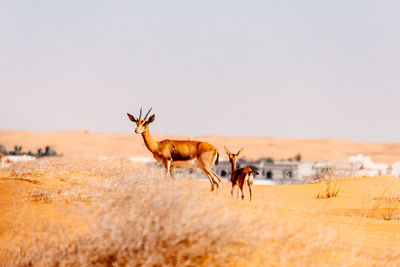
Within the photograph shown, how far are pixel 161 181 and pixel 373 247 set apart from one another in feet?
12.4

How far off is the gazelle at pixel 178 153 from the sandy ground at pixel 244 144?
85.7 meters

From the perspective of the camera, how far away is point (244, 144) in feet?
371

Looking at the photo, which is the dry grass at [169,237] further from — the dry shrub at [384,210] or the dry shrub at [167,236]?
the dry shrub at [384,210]

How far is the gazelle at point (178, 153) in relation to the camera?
11.7 m

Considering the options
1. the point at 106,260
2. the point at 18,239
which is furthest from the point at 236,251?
the point at 18,239

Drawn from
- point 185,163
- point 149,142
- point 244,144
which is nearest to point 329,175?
point 185,163

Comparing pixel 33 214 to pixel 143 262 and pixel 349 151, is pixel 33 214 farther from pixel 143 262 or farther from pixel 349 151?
pixel 349 151

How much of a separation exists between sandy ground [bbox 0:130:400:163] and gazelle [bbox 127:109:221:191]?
85.7 meters

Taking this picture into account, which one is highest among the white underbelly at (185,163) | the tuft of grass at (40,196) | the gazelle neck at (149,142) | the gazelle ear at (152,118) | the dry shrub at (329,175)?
the gazelle ear at (152,118)

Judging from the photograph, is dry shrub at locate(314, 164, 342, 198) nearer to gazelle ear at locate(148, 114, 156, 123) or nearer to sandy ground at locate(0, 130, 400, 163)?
gazelle ear at locate(148, 114, 156, 123)

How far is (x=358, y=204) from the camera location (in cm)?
1866

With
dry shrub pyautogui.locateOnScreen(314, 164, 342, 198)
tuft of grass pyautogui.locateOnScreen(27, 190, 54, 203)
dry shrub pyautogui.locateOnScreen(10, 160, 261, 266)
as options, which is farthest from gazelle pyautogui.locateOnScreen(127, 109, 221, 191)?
dry shrub pyautogui.locateOnScreen(314, 164, 342, 198)

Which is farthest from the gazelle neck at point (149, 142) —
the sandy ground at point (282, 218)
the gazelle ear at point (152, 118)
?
the sandy ground at point (282, 218)

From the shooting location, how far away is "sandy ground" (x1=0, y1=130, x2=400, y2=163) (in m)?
101
